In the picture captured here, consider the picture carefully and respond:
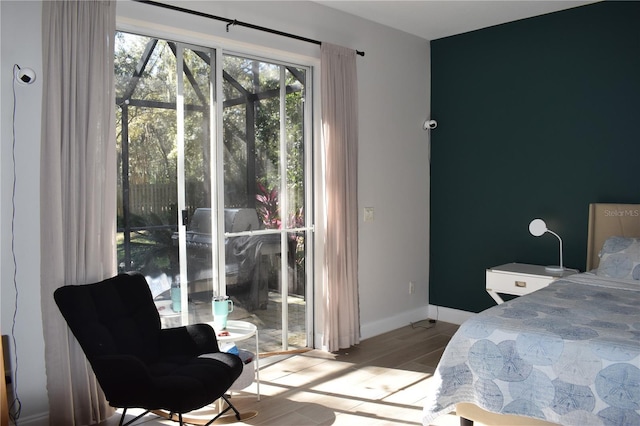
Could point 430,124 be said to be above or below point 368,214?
above

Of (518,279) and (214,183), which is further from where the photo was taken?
(518,279)

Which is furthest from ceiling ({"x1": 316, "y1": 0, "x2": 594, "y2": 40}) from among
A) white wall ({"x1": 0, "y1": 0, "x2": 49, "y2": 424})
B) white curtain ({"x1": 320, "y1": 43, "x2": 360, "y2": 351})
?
white wall ({"x1": 0, "y1": 0, "x2": 49, "y2": 424})

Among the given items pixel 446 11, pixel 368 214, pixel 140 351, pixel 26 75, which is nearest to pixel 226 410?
pixel 140 351

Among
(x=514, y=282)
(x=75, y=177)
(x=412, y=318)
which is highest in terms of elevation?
(x=75, y=177)

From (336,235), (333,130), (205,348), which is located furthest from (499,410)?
(333,130)

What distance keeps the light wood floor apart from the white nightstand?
0.67 metres

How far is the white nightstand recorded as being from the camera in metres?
4.12

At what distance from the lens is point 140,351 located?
112 inches

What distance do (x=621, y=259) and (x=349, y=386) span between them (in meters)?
2.05

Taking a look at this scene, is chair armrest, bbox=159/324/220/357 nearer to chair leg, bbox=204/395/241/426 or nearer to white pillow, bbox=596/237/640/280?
chair leg, bbox=204/395/241/426

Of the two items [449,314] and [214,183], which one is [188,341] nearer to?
[214,183]

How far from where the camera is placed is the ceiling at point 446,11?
421 cm

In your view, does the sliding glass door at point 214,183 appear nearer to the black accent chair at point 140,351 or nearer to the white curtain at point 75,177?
the white curtain at point 75,177

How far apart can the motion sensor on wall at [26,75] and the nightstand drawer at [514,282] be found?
A: 3592 mm
